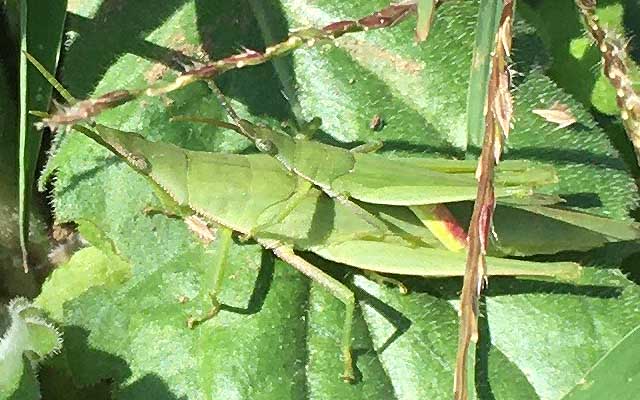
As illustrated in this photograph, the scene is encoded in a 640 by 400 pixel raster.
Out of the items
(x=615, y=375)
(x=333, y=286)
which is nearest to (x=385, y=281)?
(x=333, y=286)

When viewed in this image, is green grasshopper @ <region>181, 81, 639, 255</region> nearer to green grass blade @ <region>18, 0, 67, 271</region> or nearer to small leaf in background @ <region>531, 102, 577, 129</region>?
small leaf in background @ <region>531, 102, 577, 129</region>

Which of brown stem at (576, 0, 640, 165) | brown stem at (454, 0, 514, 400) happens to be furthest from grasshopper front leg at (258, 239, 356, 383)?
brown stem at (576, 0, 640, 165)

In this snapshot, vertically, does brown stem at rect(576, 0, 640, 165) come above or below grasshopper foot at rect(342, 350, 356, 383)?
above

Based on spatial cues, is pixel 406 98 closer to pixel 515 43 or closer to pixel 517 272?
pixel 515 43

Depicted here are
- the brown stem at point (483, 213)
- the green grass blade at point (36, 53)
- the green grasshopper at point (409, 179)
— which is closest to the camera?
the brown stem at point (483, 213)

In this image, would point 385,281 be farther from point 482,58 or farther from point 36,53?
point 36,53

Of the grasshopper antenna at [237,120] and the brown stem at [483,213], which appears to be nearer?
the brown stem at [483,213]

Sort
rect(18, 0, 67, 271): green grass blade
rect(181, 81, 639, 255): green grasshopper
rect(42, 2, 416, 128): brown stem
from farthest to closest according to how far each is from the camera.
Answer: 1. rect(18, 0, 67, 271): green grass blade
2. rect(181, 81, 639, 255): green grasshopper
3. rect(42, 2, 416, 128): brown stem

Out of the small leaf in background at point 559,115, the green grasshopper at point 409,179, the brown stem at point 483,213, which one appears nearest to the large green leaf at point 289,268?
the small leaf in background at point 559,115

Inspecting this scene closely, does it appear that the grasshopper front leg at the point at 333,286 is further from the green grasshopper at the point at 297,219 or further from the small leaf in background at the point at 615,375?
the small leaf in background at the point at 615,375
